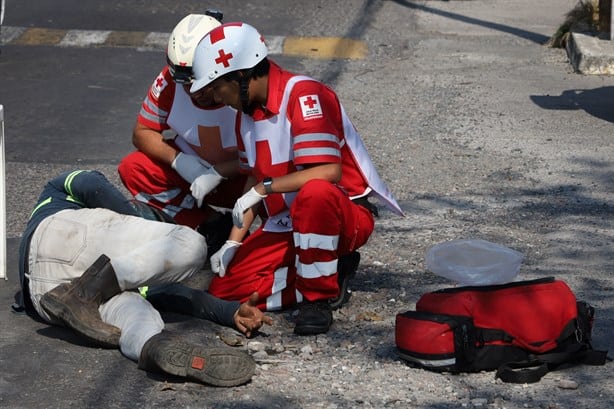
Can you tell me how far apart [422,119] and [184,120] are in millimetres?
3792

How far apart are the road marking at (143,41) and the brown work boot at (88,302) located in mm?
7474

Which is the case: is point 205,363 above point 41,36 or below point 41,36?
above

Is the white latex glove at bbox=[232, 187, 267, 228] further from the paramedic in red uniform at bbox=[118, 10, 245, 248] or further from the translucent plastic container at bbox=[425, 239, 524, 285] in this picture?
the translucent plastic container at bbox=[425, 239, 524, 285]

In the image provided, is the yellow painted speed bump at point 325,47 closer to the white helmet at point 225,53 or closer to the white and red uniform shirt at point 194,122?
the white and red uniform shirt at point 194,122

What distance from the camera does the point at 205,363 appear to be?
466cm

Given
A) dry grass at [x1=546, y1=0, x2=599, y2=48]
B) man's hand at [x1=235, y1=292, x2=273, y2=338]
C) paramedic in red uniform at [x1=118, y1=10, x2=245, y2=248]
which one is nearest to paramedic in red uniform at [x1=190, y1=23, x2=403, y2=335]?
man's hand at [x1=235, y1=292, x2=273, y2=338]

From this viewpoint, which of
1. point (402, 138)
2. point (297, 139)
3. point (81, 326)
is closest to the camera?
point (81, 326)

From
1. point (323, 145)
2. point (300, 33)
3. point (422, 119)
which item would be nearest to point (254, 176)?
point (323, 145)

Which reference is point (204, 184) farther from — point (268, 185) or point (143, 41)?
point (143, 41)

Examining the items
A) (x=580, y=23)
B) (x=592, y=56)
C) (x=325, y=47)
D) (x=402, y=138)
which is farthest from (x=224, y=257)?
(x=580, y=23)

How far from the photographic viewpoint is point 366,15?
14625 millimetres

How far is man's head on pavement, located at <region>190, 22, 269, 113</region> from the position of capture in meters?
5.41

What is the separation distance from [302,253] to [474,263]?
29.7 inches

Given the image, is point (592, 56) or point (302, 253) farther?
point (592, 56)
